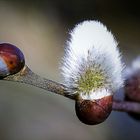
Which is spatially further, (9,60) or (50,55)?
(50,55)

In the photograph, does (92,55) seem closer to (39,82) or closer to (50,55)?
(39,82)

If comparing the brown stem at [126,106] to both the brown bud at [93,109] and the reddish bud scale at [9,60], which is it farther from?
the reddish bud scale at [9,60]

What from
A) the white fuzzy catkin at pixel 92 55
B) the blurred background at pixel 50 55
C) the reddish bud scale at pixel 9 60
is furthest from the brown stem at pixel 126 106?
the blurred background at pixel 50 55

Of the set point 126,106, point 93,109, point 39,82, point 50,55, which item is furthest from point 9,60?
point 50,55

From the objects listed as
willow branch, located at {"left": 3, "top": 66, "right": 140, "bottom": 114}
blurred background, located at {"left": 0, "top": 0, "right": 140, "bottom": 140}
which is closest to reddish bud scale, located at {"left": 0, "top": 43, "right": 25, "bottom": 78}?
willow branch, located at {"left": 3, "top": 66, "right": 140, "bottom": 114}

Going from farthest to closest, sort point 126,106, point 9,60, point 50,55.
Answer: point 50,55 < point 126,106 < point 9,60

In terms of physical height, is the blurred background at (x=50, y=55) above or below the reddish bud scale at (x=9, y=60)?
above

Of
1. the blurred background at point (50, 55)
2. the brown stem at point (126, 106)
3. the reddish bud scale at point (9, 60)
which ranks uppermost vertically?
the blurred background at point (50, 55)
